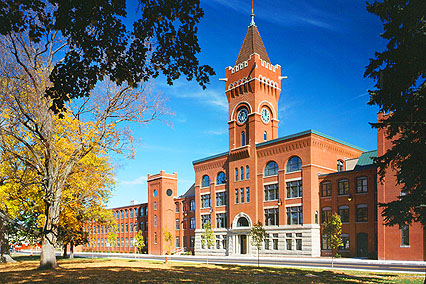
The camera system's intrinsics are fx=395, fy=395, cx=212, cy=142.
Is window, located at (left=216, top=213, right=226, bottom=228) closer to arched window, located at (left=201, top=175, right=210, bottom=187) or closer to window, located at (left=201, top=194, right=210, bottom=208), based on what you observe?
window, located at (left=201, top=194, right=210, bottom=208)

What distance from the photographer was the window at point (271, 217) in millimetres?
51122

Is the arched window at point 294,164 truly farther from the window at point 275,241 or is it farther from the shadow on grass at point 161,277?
the shadow on grass at point 161,277

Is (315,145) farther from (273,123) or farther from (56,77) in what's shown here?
(56,77)

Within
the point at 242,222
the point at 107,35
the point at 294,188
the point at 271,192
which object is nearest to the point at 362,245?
the point at 294,188

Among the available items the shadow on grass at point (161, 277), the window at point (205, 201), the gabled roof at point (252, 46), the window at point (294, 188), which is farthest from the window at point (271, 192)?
the shadow on grass at point (161, 277)

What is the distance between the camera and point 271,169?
52719 mm

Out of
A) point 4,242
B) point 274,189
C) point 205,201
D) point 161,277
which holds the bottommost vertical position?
point 4,242

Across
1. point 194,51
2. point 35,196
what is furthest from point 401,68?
point 35,196

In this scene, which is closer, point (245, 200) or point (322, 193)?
point (322, 193)

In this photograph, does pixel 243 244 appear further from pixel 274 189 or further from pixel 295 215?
pixel 295 215

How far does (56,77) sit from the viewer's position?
30.0 ft

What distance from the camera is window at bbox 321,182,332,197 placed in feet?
155

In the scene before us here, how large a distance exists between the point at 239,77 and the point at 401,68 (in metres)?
42.3

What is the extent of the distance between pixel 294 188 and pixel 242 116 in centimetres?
1466
